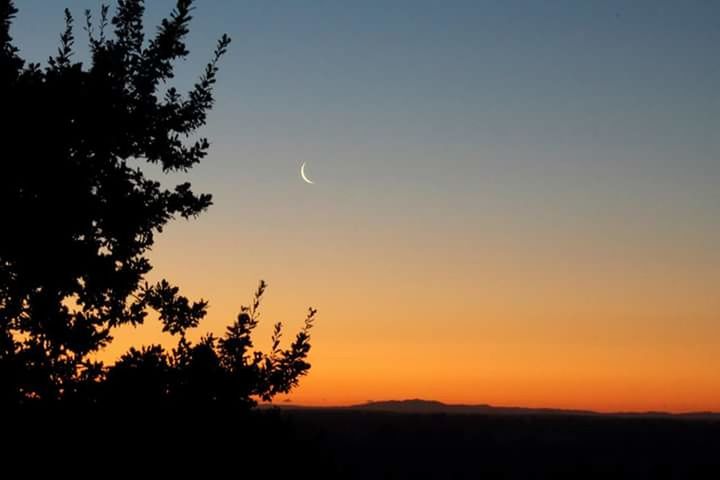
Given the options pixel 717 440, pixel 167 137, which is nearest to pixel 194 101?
pixel 167 137

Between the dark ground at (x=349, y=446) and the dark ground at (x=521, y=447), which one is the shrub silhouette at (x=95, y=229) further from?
the dark ground at (x=521, y=447)

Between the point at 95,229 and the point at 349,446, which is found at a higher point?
the point at 349,446

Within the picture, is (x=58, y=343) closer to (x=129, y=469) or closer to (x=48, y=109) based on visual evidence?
(x=129, y=469)

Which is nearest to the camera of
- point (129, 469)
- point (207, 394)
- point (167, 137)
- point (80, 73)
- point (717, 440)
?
point (129, 469)

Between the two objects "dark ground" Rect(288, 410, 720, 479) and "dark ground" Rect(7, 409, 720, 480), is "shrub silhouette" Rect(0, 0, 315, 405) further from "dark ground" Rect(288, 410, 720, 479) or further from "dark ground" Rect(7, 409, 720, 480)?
"dark ground" Rect(288, 410, 720, 479)

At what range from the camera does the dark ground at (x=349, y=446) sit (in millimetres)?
12672

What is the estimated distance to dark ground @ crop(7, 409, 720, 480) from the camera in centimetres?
1267

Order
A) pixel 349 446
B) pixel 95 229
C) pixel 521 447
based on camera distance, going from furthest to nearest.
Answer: pixel 521 447
pixel 349 446
pixel 95 229

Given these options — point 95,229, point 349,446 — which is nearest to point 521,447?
point 349,446

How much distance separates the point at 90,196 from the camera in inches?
582

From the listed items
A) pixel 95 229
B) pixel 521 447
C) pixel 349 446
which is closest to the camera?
pixel 95 229

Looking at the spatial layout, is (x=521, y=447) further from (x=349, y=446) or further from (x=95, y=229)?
(x=95, y=229)

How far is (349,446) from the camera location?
7625 centimetres

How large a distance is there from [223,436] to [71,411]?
1910 mm
